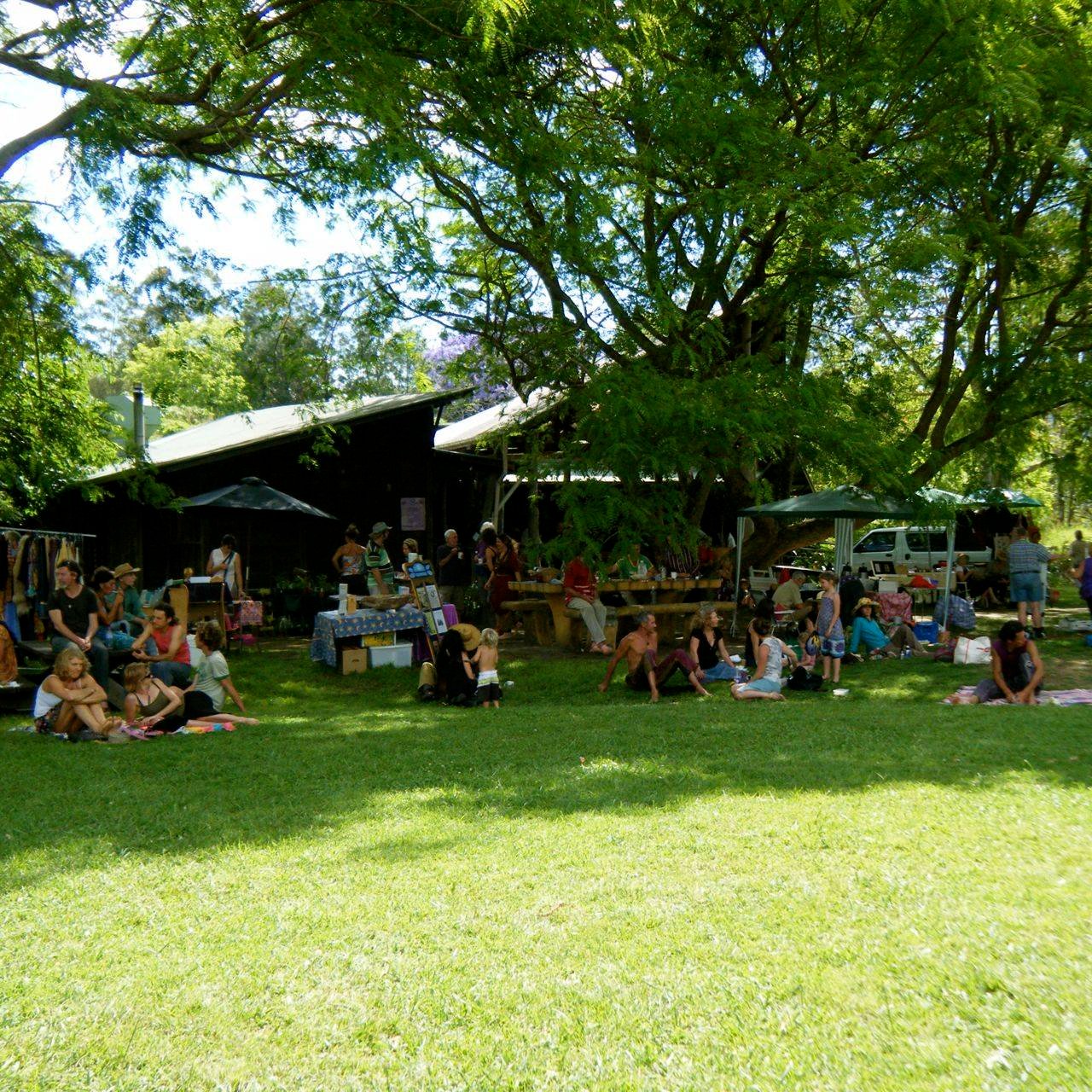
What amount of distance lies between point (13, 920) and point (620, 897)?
8.86 feet

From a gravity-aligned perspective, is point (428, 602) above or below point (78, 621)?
above

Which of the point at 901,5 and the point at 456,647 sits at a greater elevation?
the point at 901,5

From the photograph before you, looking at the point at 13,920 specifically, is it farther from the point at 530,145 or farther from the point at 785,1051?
the point at 530,145

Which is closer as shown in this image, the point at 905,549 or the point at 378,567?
the point at 378,567

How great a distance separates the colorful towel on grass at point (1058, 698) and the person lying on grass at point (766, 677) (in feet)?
6.02

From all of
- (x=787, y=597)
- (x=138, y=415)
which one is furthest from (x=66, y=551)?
(x=787, y=597)

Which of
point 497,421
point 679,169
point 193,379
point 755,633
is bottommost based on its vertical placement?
point 755,633

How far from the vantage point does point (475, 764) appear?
28.0 ft

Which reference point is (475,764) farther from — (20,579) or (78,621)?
(20,579)

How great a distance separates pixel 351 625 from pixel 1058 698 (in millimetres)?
8173

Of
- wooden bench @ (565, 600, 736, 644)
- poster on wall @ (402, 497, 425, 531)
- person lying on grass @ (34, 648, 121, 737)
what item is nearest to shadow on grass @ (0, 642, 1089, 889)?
person lying on grass @ (34, 648, 121, 737)

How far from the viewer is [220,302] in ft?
45.8

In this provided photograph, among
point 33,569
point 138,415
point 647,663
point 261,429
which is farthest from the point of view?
point 261,429

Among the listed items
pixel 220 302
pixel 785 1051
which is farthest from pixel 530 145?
pixel 785 1051
